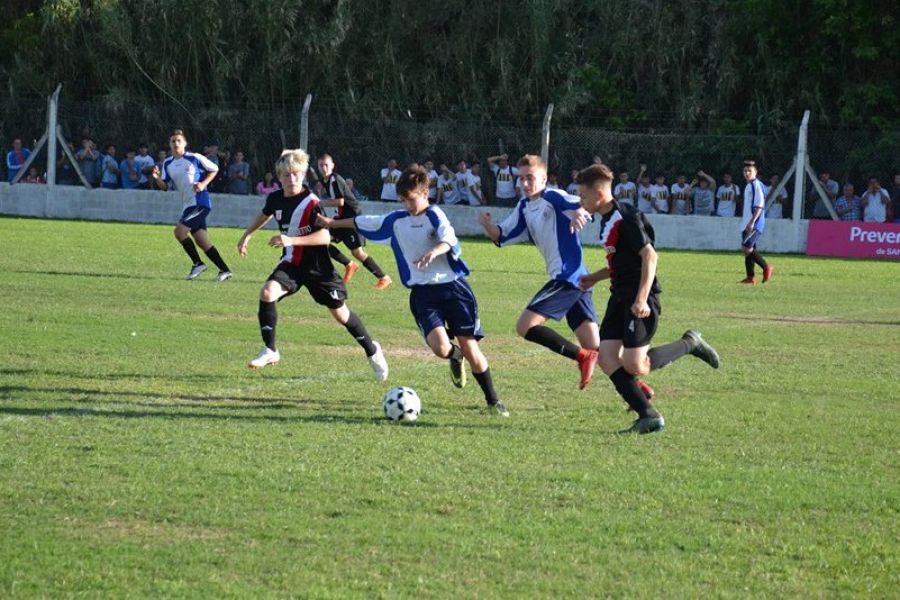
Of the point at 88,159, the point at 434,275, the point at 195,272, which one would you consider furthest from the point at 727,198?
the point at 434,275

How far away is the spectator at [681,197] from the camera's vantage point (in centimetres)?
2984

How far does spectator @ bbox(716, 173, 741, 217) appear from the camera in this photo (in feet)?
96.3

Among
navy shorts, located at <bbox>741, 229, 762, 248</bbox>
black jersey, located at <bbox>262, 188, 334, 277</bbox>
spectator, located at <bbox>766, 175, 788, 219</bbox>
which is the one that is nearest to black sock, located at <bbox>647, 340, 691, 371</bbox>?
black jersey, located at <bbox>262, 188, 334, 277</bbox>

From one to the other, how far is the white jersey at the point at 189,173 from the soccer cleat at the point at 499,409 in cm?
1060

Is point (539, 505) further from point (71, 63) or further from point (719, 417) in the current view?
point (71, 63)

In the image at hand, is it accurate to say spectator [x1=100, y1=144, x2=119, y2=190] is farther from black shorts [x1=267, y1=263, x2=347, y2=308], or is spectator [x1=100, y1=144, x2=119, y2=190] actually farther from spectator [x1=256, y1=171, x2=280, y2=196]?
black shorts [x1=267, y1=263, x2=347, y2=308]

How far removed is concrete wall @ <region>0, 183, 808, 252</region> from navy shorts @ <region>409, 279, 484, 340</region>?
20.6 metres

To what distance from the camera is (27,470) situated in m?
6.58

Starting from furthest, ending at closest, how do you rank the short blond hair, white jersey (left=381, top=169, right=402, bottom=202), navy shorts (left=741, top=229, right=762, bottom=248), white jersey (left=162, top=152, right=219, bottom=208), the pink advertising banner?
white jersey (left=381, top=169, right=402, bottom=202)
the pink advertising banner
navy shorts (left=741, top=229, right=762, bottom=248)
white jersey (left=162, top=152, right=219, bottom=208)
the short blond hair

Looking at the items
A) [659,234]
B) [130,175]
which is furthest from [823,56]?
[130,175]

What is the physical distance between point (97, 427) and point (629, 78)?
3018 centimetres

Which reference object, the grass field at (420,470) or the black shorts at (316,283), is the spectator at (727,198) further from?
the black shorts at (316,283)

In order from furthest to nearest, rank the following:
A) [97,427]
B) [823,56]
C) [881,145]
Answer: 1. [823,56]
2. [881,145]
3. [97,427]

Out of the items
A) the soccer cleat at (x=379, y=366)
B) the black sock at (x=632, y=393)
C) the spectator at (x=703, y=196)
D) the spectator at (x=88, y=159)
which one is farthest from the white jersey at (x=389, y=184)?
the black sock at (x=632, y=393)
